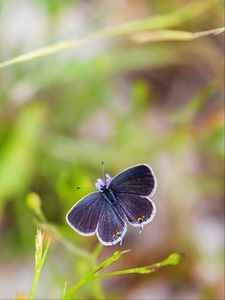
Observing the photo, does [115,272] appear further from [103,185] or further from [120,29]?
[120,29]

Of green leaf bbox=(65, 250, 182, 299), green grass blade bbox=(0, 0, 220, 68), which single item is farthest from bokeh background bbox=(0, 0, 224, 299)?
green leaf bbox=(65, 250, 182, 299)

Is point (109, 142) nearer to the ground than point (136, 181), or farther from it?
farther from it

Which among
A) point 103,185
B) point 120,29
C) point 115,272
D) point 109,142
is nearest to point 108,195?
point 103,185

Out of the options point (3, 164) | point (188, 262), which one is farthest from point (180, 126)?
point (3, 164)

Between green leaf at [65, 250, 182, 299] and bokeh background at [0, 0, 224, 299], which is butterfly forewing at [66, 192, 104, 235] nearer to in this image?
green leaf at [65, 250, 182, 299]

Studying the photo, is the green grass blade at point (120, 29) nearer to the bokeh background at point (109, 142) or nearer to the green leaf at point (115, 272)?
the bokeh background at point (109, 142)

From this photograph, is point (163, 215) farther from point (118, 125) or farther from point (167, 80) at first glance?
point (167, 80)
